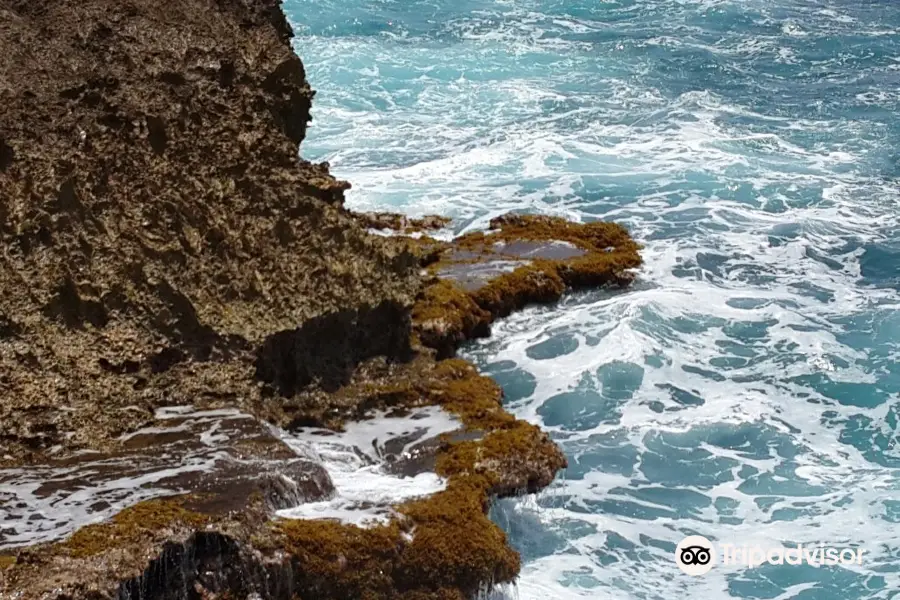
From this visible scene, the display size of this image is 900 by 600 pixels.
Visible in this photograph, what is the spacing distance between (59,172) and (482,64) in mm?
22027

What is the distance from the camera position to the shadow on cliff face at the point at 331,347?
41.4 feet

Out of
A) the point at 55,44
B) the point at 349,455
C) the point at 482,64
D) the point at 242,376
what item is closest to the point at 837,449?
the point at 349,455

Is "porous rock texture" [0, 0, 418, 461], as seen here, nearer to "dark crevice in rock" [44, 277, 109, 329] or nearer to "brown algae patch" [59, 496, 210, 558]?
"dark crevice in rock" [44, 277, 109, 329]

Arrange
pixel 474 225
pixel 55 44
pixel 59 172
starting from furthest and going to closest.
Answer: pixel 474 225, pixel 55 44, pixel 59 172

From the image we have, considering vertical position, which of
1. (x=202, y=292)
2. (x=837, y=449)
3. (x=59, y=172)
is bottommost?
(x=837, y=449)

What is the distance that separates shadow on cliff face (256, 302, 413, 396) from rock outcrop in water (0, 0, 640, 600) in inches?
1.0

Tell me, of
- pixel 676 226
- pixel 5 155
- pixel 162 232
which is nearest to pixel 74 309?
pixel 162 232

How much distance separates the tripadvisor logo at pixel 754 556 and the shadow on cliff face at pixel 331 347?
157 inches

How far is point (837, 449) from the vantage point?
1414 cm

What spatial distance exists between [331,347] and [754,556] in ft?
16.3

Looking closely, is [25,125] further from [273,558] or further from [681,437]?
[681,437]

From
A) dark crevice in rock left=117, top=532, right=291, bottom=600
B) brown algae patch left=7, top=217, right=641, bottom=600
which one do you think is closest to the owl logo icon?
brown algae patch left=7, top=217, right=641, bottom=600

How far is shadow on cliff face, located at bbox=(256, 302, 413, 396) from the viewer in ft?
41.4

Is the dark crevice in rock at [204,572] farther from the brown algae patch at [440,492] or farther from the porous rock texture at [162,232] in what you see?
the porous rock texture at [162,232]
